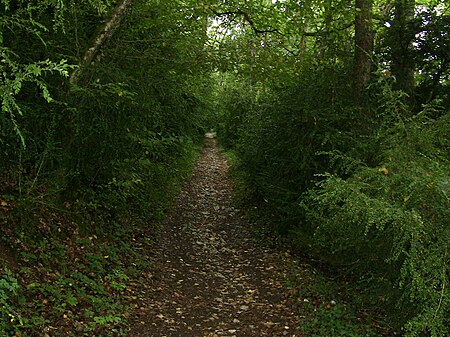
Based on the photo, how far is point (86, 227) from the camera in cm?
725

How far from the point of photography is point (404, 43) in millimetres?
8555

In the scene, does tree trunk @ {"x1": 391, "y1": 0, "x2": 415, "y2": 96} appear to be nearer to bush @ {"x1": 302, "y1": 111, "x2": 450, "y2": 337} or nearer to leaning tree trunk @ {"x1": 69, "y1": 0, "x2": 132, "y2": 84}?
bush @ {"x1": 302, "y1": 111, "x2": 450, "y2": 337}

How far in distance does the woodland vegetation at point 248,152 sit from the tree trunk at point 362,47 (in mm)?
41

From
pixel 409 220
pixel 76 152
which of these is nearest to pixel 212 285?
pixel 76 152

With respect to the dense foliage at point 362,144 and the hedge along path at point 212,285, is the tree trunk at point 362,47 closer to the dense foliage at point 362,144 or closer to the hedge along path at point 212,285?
the dense foliage at point 362,144

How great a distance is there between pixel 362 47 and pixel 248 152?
14.0 ft

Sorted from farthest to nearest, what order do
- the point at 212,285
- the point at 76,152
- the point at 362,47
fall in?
the point at 362,47, the point at 212,285, the point at 76,152

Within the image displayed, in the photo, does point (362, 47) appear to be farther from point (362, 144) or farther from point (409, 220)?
point (409, 220)

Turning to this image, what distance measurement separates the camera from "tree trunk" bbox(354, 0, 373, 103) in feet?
27.4

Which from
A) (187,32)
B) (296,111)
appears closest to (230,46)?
(187,32)

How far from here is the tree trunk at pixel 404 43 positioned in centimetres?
849

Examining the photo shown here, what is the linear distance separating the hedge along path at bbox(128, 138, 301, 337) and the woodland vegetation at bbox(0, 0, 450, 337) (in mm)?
479

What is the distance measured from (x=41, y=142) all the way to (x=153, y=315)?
2.77 meters

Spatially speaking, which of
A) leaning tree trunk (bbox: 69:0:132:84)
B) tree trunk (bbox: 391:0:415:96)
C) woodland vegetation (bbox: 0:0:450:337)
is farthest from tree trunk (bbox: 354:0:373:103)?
leaning tree trunk (bbox: 69:0:132:84)
